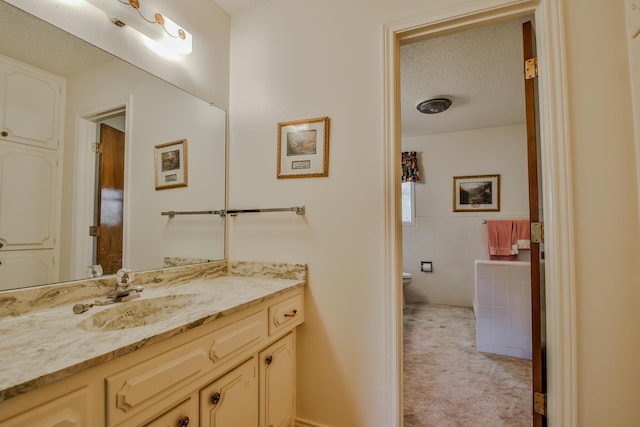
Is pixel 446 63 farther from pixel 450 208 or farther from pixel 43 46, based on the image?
pixel 43 46

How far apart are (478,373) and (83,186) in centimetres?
279

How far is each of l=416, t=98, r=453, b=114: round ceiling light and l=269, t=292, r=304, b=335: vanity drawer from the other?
249 centimetres

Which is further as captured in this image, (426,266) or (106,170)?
(426,266)

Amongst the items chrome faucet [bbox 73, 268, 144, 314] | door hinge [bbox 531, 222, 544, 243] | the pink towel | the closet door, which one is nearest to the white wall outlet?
the pink towel

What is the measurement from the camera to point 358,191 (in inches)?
58.1

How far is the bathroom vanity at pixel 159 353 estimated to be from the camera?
0.61 metres

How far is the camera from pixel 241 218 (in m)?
1.77

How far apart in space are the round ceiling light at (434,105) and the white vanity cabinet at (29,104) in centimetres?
293

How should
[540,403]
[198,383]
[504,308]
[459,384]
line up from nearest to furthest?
[198,383] < [540,403] < [459,384] < [504,308]

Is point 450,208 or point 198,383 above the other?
point 450,208

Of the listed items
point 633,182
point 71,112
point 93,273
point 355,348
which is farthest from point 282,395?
point 633,182

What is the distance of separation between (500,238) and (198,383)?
3.93m

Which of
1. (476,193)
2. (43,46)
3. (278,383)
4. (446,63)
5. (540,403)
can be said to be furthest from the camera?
(476,193)

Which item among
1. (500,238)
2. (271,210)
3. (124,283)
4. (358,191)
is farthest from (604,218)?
(500,238)
